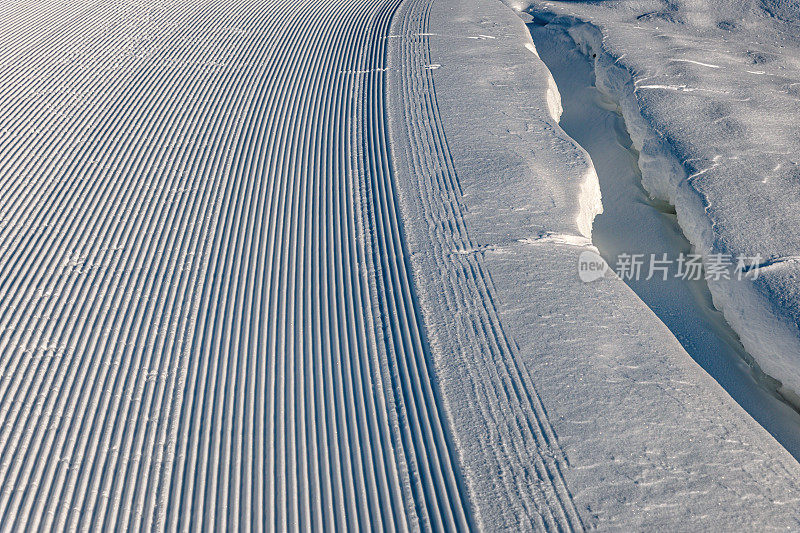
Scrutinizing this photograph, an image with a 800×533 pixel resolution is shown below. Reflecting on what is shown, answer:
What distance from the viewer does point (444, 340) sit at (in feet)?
13.8

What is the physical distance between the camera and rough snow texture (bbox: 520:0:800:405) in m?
4.65

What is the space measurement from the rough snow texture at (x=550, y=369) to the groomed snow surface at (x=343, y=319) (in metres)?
0.02

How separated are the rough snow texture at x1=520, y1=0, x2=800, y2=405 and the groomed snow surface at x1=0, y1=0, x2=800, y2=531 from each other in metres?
0.05

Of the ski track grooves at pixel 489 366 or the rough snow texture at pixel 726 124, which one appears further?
the rough snow texture at pixel 726 124

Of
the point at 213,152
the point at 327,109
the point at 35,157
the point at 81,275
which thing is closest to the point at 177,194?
the point at 213,152

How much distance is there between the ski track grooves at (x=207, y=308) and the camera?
3287 mm

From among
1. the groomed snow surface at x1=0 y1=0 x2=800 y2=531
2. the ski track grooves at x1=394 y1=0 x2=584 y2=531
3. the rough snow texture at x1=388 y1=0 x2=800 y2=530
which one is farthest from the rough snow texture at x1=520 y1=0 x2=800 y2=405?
the ski track grooves at x1=394 y1=0 x2=584 y2=531

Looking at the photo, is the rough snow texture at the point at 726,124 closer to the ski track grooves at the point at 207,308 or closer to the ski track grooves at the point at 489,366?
the ski track grooves at the point at 489,366

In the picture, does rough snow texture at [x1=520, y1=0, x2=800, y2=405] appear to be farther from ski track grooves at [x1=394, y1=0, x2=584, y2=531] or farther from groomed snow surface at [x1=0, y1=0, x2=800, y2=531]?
ski track grooves at [x1=394, y1=0, x2=584, y2=531]

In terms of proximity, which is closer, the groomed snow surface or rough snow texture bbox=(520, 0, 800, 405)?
the groomed snow surface

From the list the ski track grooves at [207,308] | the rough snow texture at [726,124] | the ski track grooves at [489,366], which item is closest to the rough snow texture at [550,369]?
the ski track grooves at [489,366]

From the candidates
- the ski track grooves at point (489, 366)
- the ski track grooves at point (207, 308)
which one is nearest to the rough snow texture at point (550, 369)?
the ski track grooves at point (489, 366)

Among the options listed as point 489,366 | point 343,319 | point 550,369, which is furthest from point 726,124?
point 343,319

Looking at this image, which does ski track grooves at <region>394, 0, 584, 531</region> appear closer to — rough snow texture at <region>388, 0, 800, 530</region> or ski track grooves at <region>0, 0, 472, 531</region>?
A: rough snow texture at <region>388, 0, 800, 530</region>
